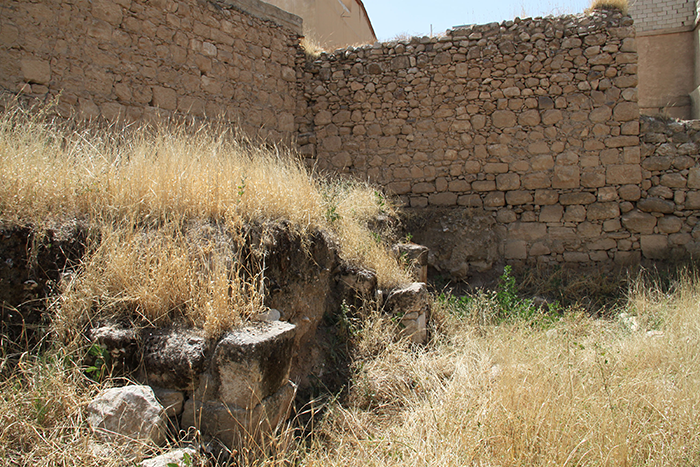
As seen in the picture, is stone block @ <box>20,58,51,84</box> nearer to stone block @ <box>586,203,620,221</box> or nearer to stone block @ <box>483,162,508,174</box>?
stone block @ <box>483,162,508,174</box>

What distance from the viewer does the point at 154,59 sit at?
610cm

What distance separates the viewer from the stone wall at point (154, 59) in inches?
200

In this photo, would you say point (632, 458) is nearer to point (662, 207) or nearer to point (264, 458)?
point (264, 458)

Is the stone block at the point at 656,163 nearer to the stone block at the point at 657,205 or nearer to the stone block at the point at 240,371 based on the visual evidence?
the stone block at the point at 657,205

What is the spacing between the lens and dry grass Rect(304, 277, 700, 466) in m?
2.43

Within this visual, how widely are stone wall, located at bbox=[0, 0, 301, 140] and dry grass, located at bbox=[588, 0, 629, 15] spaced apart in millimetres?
4791

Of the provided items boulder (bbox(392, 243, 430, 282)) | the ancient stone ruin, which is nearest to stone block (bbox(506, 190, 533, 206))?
the ancient stone ruin

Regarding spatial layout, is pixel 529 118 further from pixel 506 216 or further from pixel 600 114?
pixel 506 216

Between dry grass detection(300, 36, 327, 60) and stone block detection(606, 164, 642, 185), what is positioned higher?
dry grass detection(300, 36, 327, 60)

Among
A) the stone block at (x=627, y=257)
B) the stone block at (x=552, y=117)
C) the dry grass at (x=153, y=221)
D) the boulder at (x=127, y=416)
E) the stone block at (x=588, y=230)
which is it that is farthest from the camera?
the stone block at (x=552, y=117)

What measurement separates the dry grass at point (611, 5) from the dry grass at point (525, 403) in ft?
15.0

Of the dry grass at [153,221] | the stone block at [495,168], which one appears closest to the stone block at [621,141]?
the stone block at [495,168]

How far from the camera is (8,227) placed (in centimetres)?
251

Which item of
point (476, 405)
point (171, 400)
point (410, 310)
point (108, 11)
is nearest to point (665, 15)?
point (410, 310)
